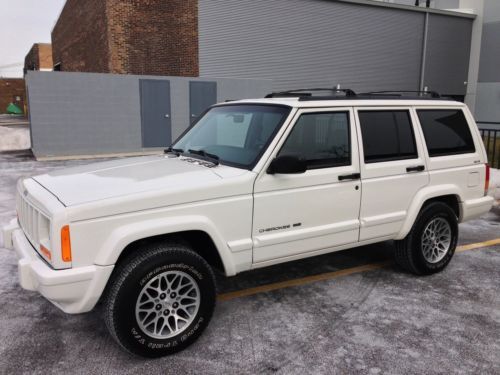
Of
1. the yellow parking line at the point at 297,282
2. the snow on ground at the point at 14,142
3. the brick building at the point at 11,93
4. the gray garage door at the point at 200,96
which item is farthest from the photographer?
the brick building at the point at 11,93

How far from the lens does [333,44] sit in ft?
83.0

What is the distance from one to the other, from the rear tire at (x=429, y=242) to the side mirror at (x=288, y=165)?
1896mm

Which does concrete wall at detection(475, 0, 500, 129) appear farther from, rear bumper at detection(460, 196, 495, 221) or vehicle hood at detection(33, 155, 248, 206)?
vehicle hood at detection(33, 155, 248, 206)

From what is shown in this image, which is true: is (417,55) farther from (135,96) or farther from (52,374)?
(52,374)

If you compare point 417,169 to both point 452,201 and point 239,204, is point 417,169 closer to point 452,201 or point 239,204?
point 452,201

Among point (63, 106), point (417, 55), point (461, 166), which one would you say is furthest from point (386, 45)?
point (461, 166)

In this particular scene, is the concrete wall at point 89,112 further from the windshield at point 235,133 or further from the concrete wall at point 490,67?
the concrete wall at point 490,67

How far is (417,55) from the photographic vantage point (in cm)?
2855

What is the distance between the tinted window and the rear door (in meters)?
0.19

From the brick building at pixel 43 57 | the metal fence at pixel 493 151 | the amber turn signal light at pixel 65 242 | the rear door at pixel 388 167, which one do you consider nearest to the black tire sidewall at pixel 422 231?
the rear door at pixel 388 167

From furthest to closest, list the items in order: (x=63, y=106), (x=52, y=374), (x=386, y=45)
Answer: (x=386, y=45) → (x=63, y=106) → (x=52, y=374)

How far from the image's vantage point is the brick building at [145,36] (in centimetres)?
2006

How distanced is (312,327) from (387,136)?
81.0 inches

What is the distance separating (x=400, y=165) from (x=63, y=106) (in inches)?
575
